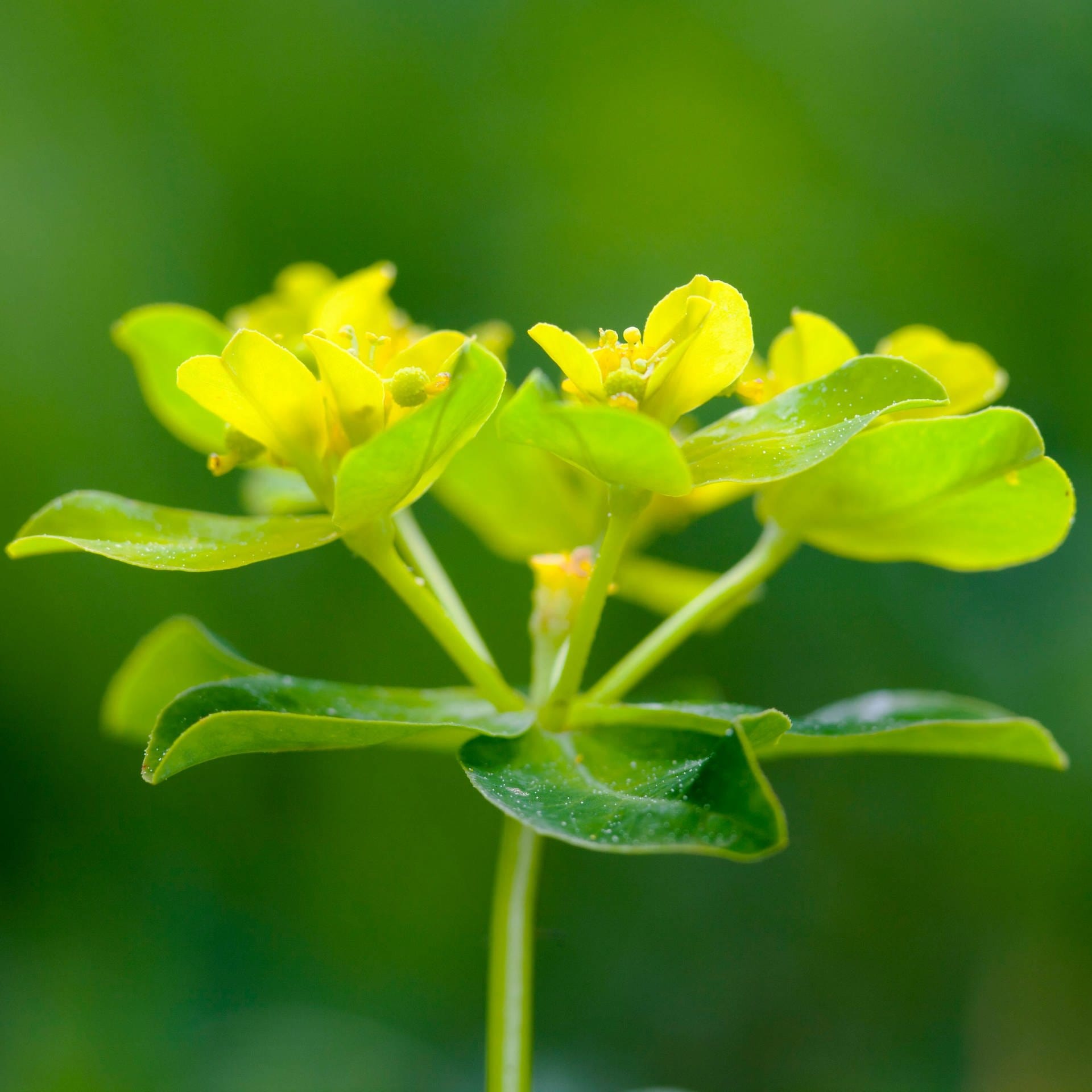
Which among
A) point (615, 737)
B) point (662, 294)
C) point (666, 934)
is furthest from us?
point (662, 294)

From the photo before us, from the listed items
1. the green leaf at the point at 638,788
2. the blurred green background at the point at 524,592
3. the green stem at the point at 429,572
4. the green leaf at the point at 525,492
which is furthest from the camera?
the blurred green background at the point at 524,592

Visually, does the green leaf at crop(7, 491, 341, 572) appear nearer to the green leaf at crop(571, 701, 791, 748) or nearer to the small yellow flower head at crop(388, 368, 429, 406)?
the small yellow flower head at crop(388, 368, 429, 406)

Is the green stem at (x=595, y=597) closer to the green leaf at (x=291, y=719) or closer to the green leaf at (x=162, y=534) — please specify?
the green leaf at (x=291, y=719)

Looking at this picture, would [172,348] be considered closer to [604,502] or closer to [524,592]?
[604,502]

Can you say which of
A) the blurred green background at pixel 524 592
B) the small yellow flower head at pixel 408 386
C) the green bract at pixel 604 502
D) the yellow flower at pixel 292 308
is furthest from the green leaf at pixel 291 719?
the blurred green background at pixel 524 592

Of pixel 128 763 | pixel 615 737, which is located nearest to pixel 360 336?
pixel 615 737

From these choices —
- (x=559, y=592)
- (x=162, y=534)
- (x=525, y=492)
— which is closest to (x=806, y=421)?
(x=559, y=592)

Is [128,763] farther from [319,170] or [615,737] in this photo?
[615,737]
